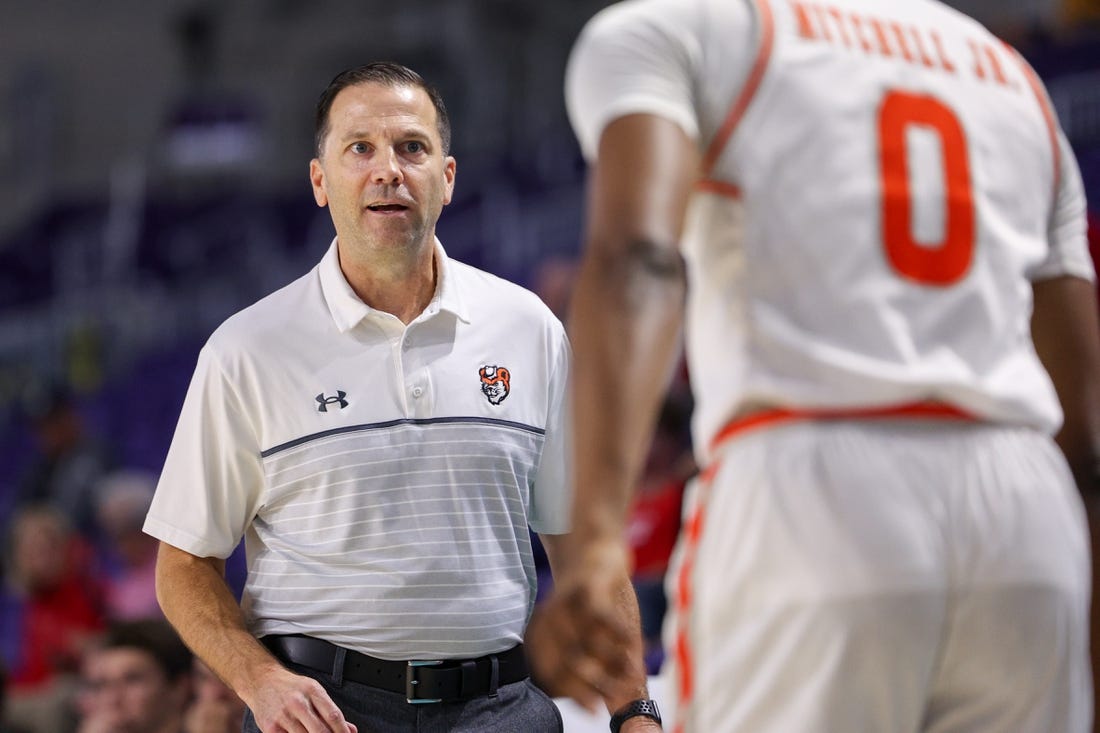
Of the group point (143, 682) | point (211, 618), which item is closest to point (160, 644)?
point (143, 682)

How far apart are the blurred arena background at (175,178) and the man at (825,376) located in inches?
249

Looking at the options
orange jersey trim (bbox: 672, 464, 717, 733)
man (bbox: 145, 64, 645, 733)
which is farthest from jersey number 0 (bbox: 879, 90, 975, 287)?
man (bbox: 145, 64, 645, 733)

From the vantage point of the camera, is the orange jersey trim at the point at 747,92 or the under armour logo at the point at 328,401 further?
the under armour logo at the point at 328,401

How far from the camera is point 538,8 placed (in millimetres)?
9922

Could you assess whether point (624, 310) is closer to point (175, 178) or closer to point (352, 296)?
point (352, 296)

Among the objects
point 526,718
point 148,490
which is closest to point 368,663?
point 526,718

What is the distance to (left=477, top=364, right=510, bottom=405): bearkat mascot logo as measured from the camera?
10.0 ft

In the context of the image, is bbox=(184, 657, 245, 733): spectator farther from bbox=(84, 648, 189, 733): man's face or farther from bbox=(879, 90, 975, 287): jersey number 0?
bbox=(879, 90, 975, 287): jersey number 0

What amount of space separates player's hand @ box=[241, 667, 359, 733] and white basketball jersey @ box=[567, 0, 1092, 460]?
118 centimetres

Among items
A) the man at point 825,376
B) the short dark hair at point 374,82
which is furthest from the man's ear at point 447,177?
the man at point 825,376

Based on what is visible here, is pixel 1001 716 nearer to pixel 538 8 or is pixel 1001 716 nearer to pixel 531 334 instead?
pixel 531 334

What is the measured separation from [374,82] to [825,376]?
5.67 feet

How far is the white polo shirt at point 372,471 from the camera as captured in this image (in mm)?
2912

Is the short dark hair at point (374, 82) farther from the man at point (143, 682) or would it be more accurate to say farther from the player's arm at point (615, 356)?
the man at point (143, 682)
